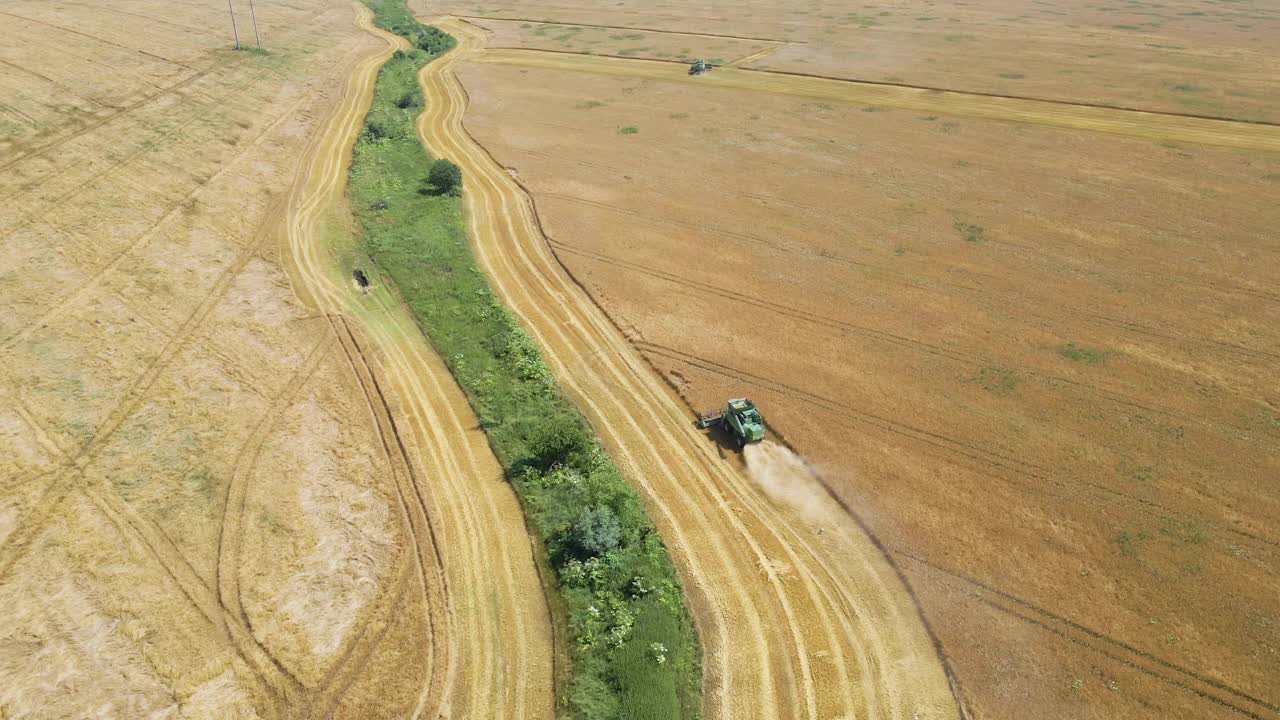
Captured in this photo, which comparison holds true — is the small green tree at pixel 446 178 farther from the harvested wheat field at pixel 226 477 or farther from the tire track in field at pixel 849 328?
the tire track in field at pixel 849 328

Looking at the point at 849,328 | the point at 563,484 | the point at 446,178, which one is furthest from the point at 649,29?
the point at 563,484

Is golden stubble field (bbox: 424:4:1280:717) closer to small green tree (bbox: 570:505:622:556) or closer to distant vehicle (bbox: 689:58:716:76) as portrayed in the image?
small green tree (bbox: 570:505:622:556)

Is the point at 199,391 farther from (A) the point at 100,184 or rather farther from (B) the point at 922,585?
(B) the point at 922,585

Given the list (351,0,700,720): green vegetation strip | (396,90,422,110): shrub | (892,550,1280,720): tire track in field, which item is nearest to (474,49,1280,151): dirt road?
(396,90,422,110): shrub

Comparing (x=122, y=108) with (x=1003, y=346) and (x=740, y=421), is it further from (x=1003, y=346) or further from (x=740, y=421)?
(x=1003, y=346)

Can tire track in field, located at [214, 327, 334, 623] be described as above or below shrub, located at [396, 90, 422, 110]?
below

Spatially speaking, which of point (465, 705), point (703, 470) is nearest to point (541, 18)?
point (703, 470)

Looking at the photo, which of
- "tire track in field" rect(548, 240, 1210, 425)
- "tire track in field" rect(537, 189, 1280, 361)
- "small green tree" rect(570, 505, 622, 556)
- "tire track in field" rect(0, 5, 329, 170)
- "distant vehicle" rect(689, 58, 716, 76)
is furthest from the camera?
"distant vehicle" rect(689, 58, 716, 76)
